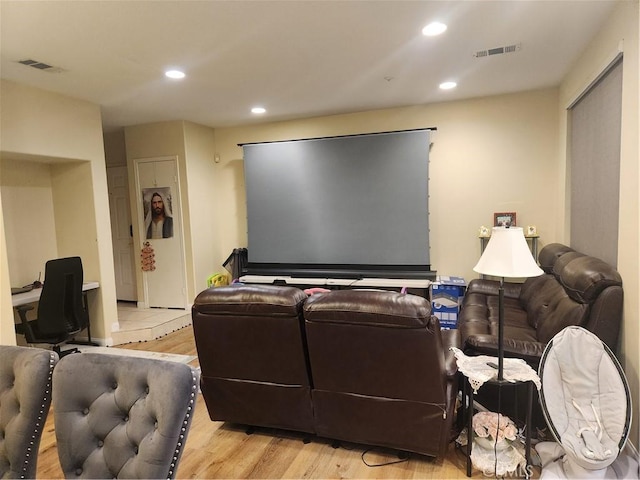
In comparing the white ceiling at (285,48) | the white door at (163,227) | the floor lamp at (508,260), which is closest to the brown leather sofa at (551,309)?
the floor lamp at (508,260)

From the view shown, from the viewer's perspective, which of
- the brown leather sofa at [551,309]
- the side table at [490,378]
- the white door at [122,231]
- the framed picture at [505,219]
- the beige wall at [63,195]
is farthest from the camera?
the white door at [122,231]

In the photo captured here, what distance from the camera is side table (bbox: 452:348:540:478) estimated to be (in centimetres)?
197

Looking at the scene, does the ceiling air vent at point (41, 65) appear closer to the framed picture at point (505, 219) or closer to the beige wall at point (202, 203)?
the beige wall at point (202, 203)

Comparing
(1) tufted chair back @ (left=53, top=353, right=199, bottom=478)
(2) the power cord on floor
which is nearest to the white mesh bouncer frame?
(2) the power cord on floor

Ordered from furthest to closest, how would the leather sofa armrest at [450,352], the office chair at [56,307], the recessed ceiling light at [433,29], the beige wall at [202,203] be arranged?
the beige wall at [202,203] → the office chair at [56,307] → the recessed ceiling light at [433,29] → the leather sofa armrest at [450,352]

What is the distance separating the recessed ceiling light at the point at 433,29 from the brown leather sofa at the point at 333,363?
207cm

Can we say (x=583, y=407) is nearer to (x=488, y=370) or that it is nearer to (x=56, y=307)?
(x=488, y=370)

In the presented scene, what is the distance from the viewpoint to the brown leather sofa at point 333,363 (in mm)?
1926

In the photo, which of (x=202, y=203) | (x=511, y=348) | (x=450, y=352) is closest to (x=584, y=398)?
(x=511, y=348)

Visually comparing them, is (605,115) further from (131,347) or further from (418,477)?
(131,347)

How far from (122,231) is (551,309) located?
593 centimetres

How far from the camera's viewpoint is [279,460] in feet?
7.32

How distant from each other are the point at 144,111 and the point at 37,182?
4.91 ft

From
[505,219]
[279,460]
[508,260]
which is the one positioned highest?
[505,219]
